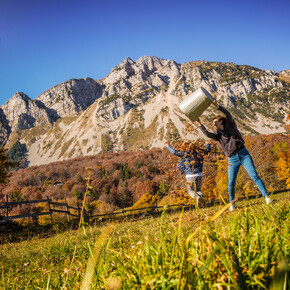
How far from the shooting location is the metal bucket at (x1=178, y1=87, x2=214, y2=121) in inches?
143

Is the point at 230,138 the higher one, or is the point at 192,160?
the point at 230,138

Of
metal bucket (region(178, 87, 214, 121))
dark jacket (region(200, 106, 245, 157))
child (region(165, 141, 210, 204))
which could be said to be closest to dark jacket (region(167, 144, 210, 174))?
child (region(165, 141, 210, 204))

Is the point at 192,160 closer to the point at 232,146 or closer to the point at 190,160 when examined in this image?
the point at 190,160

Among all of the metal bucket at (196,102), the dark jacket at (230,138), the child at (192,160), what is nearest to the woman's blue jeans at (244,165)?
the dark jacket at (230,138)

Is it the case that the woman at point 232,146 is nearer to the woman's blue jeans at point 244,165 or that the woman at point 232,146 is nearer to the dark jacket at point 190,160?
the woman's blue jeans at point 244,165

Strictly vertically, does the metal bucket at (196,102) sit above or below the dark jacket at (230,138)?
above

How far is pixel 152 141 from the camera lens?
197 meters

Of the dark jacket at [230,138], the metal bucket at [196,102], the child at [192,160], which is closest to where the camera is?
the metal bucket at [196,102]

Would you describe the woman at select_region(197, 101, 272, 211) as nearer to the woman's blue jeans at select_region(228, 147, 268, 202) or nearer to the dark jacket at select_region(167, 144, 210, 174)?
the woman's blue jeans at select_region(228, 147, 268, 202)

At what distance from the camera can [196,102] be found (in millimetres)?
3680

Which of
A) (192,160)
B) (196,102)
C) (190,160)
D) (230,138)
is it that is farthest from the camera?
(190,160)

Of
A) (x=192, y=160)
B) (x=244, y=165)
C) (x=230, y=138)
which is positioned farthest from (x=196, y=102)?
(x=192, y=160)

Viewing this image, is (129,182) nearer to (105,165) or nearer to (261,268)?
(105,165)

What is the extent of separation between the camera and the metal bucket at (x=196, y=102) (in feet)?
11.9
